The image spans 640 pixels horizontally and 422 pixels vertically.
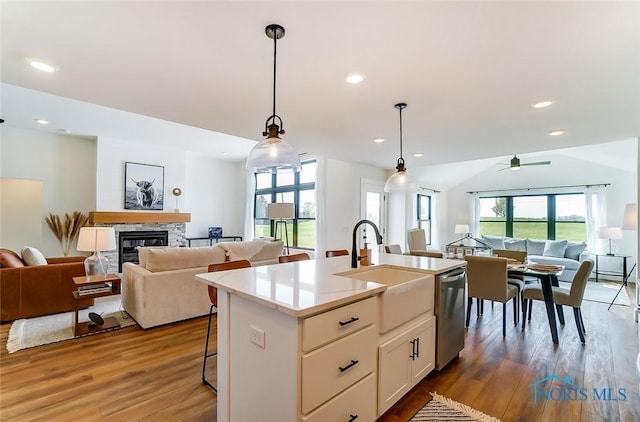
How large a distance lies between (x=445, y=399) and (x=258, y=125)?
3271mm

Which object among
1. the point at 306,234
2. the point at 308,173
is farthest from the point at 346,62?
the point at 306,234

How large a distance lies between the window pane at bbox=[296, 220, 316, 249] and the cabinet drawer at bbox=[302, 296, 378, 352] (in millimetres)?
4912

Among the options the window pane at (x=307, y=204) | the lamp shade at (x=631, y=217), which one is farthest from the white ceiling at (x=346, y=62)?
the window pane at (x=307, y=204)

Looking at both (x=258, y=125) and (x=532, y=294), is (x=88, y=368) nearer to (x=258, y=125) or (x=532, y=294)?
(x=258, y=125)

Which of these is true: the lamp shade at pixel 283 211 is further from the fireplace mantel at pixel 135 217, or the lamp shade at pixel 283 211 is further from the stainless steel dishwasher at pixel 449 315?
the stainless steel dishwasher at pixel 449 315

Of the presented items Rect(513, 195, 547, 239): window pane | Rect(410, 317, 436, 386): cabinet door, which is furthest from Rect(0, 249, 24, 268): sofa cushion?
Rect(513, 195, 547, 239): window pane

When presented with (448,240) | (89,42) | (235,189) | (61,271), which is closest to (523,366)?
(89,42)

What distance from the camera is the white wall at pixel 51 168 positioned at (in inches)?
208

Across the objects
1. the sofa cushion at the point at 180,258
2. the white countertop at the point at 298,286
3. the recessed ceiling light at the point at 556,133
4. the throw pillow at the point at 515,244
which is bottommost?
the throw pillow at the point at 515,244

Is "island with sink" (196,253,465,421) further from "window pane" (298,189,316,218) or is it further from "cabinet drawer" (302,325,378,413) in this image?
"window pane" (298,189,316,218)

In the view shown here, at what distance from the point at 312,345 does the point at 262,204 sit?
22.7ft

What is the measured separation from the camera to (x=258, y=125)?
3.57m

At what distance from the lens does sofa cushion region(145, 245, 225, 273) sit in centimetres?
332

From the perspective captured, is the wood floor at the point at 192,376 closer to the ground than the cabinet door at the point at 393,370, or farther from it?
closer to the ground
